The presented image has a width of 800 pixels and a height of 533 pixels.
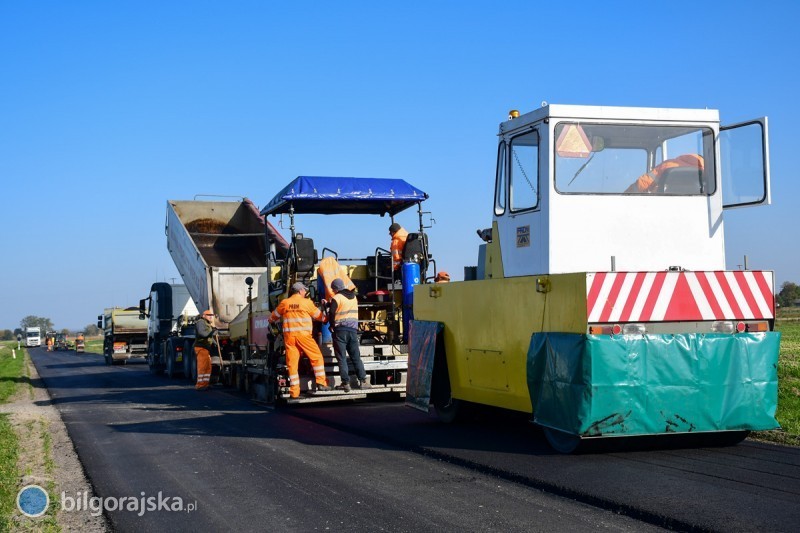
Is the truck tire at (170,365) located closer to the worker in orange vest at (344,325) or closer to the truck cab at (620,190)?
the worker in orange vest at (344,325)

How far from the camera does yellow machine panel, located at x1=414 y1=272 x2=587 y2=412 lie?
7270 mm

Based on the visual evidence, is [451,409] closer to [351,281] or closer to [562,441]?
[562,441]

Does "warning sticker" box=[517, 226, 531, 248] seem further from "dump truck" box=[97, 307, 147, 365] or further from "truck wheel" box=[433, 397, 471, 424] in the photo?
"dump truck" box=[97, 307, 147, 365]

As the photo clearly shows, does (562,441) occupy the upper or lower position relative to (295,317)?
lower

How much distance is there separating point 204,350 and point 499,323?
10.7 m

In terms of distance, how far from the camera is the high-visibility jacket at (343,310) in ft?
39.8

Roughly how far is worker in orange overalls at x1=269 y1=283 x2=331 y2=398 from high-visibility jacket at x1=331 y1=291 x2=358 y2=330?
35cm

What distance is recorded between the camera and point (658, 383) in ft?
23.2

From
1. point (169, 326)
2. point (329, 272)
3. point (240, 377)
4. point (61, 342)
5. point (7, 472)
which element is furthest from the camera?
point (61, 342)

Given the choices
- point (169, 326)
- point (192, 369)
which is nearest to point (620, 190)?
point (192, 369)

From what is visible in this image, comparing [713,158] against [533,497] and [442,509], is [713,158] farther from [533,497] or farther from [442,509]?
[442,509]

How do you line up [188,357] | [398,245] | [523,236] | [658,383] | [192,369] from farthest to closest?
[188,357]
[192,369]
[398,245]
[523,236]
[658,383]

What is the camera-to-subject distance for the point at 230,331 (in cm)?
1778

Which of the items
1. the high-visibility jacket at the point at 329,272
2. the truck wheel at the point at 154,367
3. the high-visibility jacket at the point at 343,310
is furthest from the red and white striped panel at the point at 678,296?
the truck wheel at the point at 154,367
